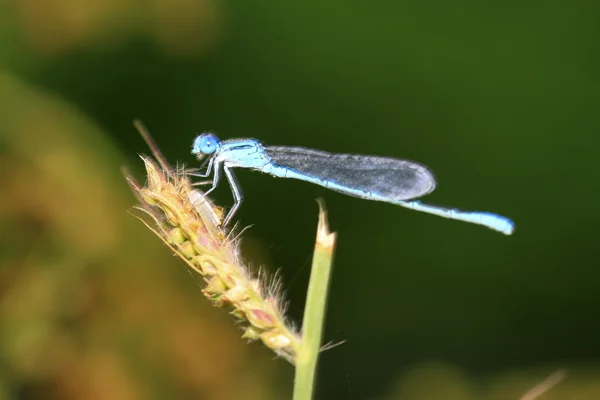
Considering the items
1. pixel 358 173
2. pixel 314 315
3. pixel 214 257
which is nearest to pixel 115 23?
pixel 358 173

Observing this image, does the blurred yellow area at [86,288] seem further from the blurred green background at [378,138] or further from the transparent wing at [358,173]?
the transparent wing at [358,173]

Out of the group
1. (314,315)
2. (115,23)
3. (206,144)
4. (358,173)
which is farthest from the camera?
(115,23)

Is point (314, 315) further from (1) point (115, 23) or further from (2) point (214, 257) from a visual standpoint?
(1) point (115, 23)

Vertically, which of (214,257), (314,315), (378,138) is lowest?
(314,315)

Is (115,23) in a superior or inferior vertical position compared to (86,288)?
superior

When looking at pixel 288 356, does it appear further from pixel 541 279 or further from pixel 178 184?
pixel 541 279

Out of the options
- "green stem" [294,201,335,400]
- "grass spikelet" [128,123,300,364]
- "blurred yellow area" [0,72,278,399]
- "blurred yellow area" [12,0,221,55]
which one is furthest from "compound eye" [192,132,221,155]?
"green stem" [294,201,335,400]

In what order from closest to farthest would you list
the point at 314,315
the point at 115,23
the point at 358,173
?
1. the point at 314,315
2. the point at 358,173
3. the point at 115,23
